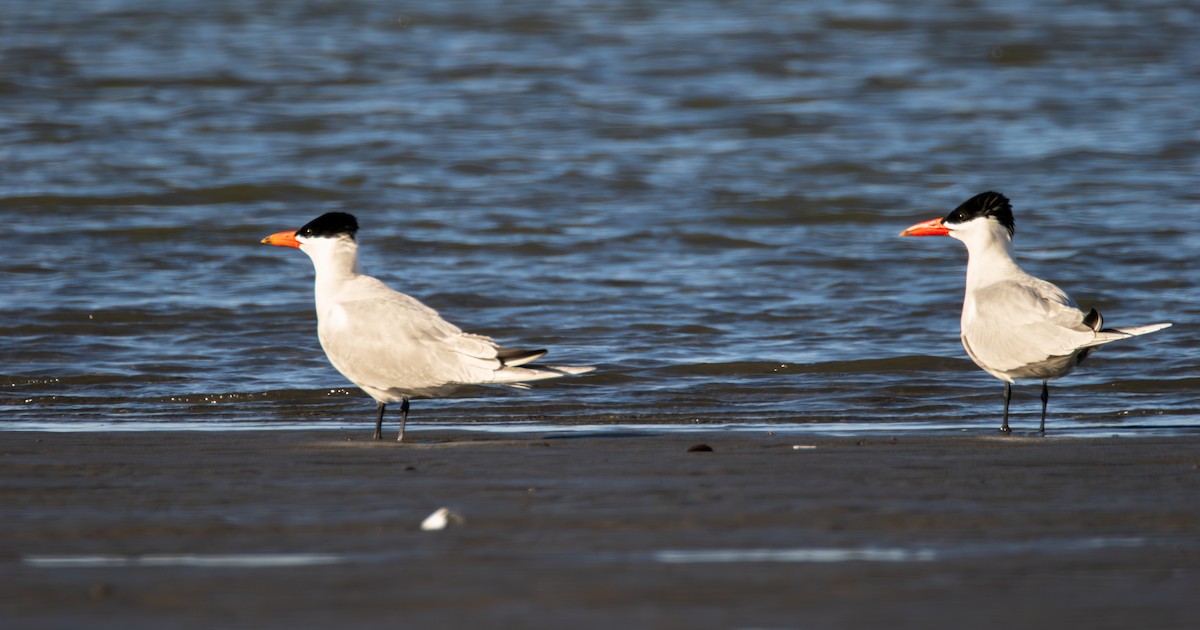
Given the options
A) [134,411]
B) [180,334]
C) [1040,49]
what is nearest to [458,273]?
[180,334]

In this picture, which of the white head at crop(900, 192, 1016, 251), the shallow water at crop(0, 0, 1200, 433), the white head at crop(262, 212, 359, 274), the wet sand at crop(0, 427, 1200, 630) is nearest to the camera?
the wet sand at crop(0, 427, 1200, 630)

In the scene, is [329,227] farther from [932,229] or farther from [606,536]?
[606,536]

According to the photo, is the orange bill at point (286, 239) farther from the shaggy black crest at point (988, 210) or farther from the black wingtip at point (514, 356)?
the shaggy black crest at point (988, 210)

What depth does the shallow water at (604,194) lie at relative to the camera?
7.58 m

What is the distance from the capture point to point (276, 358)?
8227 mm

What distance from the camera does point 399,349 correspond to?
5.96 meters

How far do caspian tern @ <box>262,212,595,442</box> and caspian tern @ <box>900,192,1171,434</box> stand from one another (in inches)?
74.9

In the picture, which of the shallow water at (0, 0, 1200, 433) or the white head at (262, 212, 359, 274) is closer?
the white head at (262, 212, 359, 274)

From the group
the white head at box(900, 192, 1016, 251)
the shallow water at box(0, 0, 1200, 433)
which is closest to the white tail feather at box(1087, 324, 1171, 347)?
the shallow water at box(0, 0, 1200, 433)

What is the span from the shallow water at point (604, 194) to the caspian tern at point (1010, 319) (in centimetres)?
32

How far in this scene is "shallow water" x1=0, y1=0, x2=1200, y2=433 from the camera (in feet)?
24.9

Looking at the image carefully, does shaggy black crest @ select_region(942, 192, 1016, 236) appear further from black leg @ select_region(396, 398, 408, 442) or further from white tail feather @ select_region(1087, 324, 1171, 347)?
black leg @ select_region(396, 398, 408, 442)

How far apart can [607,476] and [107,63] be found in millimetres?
16132

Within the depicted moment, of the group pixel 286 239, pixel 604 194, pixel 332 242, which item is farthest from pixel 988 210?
pixel 604 194
